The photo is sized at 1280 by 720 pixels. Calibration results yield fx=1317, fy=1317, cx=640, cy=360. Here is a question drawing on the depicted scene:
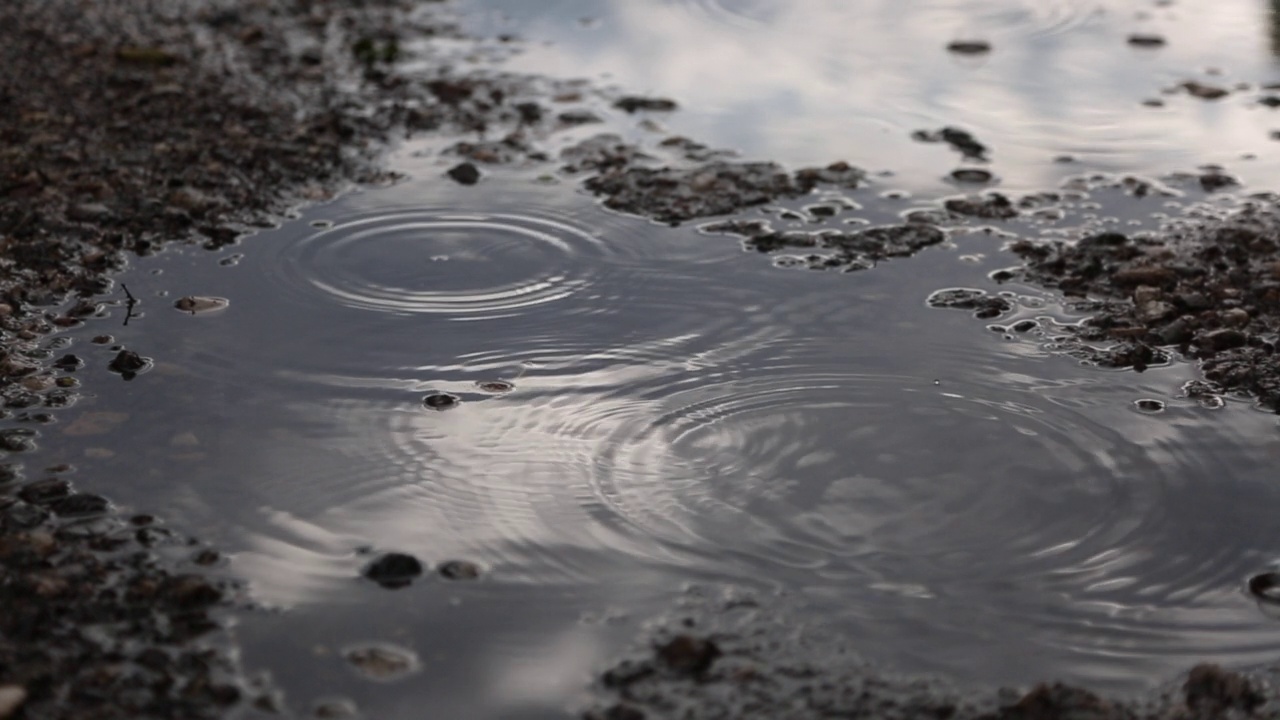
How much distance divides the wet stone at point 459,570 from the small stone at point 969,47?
4.70m

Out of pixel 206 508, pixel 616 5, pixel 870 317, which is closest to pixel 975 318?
pixel 870 317

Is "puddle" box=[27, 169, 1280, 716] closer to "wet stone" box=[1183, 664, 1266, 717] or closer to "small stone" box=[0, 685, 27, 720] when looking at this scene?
"wet stone" box=[1183, 664, 1266, 717]

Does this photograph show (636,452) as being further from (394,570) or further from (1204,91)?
(1204,91)

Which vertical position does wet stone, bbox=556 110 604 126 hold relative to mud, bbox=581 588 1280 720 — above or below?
above

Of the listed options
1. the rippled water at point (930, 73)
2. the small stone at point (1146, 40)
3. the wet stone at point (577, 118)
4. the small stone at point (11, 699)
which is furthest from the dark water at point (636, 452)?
the small stone at point (1146, 40)

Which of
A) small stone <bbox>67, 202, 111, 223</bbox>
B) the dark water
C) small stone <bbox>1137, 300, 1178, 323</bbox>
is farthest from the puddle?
small stone <bbox>67, 202, 111, 223</bbox>

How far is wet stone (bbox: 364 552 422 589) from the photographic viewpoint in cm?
267

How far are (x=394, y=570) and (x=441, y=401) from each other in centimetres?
77

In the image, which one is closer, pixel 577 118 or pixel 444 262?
pixel 444 262

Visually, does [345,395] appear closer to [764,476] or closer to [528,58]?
[764,476]

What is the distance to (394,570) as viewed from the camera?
2695 mm

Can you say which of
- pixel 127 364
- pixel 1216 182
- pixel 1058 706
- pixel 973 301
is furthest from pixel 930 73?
pixel 1058 706

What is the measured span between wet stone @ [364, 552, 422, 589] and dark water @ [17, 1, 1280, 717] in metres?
0.04

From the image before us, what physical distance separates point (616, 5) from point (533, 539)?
17.1ft
